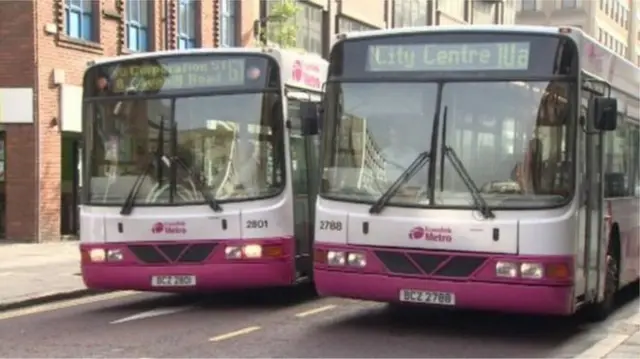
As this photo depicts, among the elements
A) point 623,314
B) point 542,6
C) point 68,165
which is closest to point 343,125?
point 623,314

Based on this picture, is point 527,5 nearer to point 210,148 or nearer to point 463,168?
point 210,148

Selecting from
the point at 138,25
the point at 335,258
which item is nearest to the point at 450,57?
the point at 335,258

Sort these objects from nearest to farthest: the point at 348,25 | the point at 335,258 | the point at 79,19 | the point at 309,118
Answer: the point at 335,258 < the point at 309,118 < the point at 79,19 < the point at 348,25

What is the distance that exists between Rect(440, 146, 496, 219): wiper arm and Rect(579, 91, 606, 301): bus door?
0.97 metres

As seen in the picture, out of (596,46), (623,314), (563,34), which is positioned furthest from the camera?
(623,314)

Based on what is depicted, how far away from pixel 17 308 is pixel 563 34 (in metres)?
7.32

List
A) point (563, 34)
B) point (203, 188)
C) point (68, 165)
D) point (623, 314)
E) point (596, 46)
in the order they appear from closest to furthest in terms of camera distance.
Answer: point (563, 34) < point (596, 46) < point (203, 188) < point (623, 314) < point (68, 165)

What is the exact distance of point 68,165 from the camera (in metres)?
24.4

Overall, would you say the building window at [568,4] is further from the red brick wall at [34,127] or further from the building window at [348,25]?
the red brick wall at [34,127]

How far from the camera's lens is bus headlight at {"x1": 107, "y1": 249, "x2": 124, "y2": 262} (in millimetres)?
11227

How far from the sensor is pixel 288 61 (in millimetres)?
11414

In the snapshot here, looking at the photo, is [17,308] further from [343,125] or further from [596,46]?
[596,46]

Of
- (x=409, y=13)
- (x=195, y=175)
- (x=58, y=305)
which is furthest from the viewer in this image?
(x=409, y=13)

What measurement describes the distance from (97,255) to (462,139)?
458 centimetres
